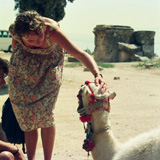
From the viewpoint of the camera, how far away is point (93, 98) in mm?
2596

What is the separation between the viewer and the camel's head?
2607mm

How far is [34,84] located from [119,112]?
3.55 metres

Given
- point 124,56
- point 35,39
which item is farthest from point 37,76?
point 124,56

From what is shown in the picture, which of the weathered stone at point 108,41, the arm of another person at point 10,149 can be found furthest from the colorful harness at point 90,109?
the weathered stone at point 108,41

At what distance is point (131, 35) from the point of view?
64.4 feet

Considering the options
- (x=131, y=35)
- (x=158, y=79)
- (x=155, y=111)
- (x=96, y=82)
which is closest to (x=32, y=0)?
(x=131, y=35)

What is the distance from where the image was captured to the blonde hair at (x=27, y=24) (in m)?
3.03

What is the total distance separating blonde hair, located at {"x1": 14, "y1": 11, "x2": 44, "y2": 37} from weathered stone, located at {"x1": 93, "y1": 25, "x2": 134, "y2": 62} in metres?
15.1

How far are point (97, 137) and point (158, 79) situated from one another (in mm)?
9278

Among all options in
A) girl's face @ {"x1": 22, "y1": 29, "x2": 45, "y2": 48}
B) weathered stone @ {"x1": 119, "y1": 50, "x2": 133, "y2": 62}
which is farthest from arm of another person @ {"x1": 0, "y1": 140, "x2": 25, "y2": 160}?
weathered stone @ {"x1": 119, "y1": 50, "x2": 133, "y2": 62}

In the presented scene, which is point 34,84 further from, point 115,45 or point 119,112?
point 115,45

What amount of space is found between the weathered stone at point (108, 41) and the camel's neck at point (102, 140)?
1552 centimetres

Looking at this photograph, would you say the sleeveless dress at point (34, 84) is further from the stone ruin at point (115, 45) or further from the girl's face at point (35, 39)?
the stone ruin at point (115, 45)

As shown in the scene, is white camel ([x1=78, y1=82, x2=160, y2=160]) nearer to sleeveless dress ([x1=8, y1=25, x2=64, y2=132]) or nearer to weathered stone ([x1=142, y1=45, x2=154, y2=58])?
sleeveless dress ([x1=8, y1=25, x2=64, y2=132])
